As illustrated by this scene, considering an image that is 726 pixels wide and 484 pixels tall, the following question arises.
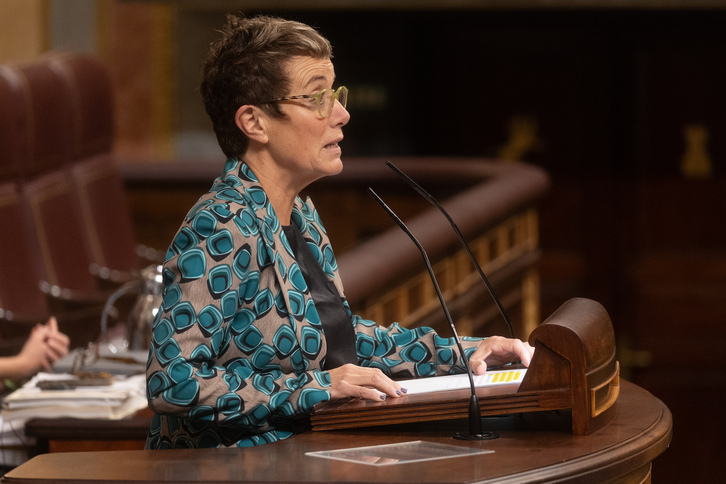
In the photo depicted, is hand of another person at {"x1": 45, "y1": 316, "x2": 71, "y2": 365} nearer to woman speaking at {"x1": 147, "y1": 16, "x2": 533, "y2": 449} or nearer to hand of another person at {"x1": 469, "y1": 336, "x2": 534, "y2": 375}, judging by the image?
woman speaking at {"x1": 147, "y1": 16, "x2": 533, "y2": 449}

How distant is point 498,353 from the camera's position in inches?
68.2

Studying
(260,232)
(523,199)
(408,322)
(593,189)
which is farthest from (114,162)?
(260,232)

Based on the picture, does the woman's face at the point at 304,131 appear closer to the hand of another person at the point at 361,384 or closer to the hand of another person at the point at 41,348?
the hand of another person at the point at 361,384

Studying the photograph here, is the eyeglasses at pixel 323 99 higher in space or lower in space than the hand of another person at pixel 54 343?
higher

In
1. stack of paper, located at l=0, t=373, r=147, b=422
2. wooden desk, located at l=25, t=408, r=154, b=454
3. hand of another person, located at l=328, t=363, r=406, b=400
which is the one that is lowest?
wooden desk, located at l=25, t=408, r=154, b=454

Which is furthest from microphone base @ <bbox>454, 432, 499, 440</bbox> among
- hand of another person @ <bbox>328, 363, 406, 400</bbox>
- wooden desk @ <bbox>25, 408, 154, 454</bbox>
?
wooden desk @ <bbox>25, 408, 154, 454</bbox>

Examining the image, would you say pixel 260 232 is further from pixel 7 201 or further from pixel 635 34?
pixel 635 34

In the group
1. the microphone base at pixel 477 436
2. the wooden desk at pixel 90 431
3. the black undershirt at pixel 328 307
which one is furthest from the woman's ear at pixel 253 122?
the wooden desk at pixel 90 431

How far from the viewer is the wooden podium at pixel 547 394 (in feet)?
4.77

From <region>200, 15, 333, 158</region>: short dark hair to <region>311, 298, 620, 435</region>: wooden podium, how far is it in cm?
43

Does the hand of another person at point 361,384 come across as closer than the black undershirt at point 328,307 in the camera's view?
Yes

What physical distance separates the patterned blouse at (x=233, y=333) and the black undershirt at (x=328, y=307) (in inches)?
2.7

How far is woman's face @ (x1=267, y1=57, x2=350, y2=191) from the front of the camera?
1.65 meters

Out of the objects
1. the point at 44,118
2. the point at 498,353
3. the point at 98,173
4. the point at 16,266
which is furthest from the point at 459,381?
A: the point at 98,173
